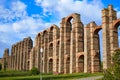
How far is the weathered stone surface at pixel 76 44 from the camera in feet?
138

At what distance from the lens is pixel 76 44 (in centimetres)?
4991

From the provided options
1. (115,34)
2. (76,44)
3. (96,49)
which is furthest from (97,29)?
(76,44)

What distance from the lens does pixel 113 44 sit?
136ft

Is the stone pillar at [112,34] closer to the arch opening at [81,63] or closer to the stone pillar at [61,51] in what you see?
the arch opening at [81,63]

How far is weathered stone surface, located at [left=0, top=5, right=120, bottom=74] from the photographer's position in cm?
4200

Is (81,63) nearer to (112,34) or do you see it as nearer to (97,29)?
(97,29)

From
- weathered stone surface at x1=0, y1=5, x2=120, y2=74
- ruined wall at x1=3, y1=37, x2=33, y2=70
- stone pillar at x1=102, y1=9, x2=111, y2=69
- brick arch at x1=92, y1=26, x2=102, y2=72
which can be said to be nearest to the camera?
stone pillar at x1=102, y1=9, x2=111, y2=69

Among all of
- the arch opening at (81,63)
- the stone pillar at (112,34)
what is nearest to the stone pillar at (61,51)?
the arch opening at (81,63)

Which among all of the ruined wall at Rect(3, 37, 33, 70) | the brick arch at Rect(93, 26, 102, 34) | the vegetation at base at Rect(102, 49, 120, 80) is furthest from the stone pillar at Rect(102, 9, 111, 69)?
the ruined wall at Rect(3, 37, 33, 70)

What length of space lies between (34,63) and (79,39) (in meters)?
27.9

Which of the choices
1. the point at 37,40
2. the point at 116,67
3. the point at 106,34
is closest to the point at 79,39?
the point at 106,34

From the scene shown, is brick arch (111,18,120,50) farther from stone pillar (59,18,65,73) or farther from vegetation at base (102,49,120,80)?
vegetation at base (102,49,120,80)

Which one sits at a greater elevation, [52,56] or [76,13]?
[76,13]

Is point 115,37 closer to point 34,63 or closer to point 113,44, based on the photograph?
point 113,44
